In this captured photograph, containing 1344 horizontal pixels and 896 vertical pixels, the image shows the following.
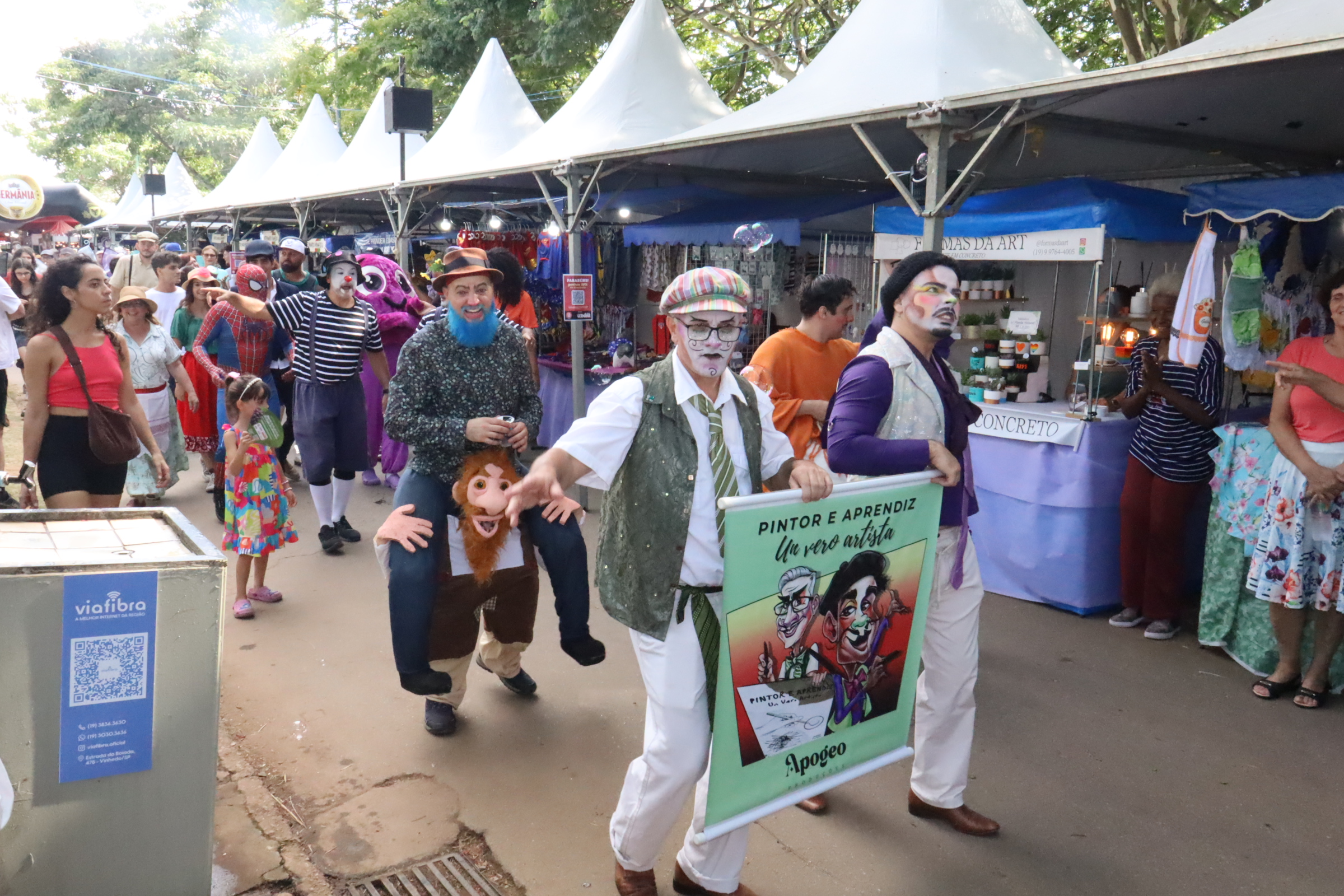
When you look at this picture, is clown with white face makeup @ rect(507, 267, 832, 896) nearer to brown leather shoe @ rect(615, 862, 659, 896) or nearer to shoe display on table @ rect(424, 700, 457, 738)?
brown leather shoe @ rect(615, 862, 659, 896)

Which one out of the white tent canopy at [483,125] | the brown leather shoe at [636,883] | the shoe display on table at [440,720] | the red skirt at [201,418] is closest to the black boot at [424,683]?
the shoe display on table at [440,720]

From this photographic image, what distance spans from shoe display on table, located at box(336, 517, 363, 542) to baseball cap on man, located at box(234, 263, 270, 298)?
7.43ft

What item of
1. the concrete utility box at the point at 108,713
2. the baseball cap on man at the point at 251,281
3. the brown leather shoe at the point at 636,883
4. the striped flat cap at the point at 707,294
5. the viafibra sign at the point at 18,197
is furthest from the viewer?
the viafibra sign at the point at 18,197

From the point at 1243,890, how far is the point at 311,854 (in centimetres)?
300

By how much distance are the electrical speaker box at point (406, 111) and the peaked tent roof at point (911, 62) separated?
5.43 metres

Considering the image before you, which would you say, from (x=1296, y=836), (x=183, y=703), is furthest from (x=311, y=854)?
(x=1296, y=836)

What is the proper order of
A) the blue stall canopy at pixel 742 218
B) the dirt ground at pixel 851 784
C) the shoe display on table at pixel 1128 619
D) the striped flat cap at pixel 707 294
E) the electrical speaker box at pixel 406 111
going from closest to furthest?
1. the striped flat cap at pixel 707 294
2. the dirt ground at pixel 851 784
3. the shoe display on table at pixel 1128 619
4. the blue stall canopy at pixel 742 218
5. the electrical speaker box at pixel 406 111

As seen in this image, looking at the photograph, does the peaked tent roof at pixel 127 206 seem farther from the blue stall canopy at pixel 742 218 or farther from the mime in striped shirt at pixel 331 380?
the mime in striped shirt at pixel 331 380

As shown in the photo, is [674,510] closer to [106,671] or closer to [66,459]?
[106,671]

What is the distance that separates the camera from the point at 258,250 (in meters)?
9.00

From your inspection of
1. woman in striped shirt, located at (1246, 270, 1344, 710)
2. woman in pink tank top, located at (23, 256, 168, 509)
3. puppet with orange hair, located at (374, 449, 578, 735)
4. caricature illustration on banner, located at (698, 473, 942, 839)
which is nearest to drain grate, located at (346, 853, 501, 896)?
puppet with orange hair, located at (374, 449, 578, 735)

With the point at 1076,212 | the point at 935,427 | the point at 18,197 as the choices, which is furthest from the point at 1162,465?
the point at 18,197

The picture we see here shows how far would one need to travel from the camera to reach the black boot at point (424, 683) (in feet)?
12.2

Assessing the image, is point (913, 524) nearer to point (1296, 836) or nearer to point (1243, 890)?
point (1243, 890)
